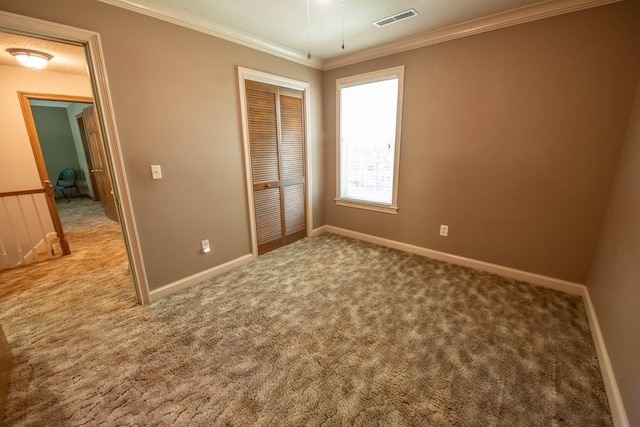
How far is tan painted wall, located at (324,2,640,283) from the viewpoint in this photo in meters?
2.04

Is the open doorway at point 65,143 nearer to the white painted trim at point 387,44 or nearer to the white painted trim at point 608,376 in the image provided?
the white painted trim at point 387,44

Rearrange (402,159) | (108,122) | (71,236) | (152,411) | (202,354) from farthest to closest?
(71,236) → (402,159) → (108,122) → (202,354) → (152,411)

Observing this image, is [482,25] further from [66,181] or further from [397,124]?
[66,181]

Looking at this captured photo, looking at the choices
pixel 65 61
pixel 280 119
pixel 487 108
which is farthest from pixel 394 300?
pixel 65 61

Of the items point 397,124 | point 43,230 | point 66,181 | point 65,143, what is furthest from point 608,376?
point 65,143

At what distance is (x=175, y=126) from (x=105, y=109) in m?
0.50

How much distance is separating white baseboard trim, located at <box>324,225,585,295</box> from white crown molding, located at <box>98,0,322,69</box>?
2.54 meters

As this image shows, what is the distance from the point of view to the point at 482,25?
2.39m

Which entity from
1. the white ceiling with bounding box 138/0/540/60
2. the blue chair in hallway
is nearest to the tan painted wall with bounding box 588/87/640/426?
the white ceiling with bounding box 138/0/540/60

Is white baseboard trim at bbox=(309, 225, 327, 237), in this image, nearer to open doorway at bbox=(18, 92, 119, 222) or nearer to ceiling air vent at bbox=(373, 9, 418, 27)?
ceiling air vent at bbox=(373, 9, 418, 27)

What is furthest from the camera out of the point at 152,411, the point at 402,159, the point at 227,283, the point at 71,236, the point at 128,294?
the point at 71,236

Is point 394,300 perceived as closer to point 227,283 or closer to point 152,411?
point 227,283

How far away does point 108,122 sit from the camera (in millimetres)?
1987

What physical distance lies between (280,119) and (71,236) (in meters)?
4.06
